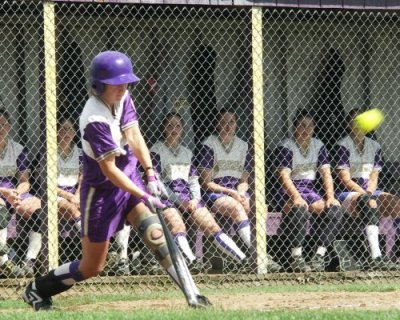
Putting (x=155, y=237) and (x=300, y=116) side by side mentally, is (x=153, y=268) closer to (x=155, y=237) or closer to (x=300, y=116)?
(x=300, y=116)

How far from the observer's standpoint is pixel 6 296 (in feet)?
34.3

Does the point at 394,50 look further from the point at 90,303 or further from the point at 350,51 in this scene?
the point at 90,303

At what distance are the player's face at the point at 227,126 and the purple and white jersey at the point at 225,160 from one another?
0.08m

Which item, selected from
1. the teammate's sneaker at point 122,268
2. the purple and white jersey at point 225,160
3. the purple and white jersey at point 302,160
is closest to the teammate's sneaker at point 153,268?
the teammate's sneaker at point 122,268

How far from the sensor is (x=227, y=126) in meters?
11.6

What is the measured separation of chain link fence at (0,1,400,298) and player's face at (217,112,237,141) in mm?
20

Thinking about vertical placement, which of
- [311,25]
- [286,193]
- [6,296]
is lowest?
[6,296]

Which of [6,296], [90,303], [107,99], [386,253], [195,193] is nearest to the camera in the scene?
[107,99]

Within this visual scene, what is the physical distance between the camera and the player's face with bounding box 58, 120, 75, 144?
36.4ft

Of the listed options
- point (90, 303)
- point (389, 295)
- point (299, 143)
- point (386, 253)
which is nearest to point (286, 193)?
point (299, 143)

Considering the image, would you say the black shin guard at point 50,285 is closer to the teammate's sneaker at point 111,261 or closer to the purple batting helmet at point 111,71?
the purple batting helmet at point 111,71

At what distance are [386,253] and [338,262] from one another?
581 mm

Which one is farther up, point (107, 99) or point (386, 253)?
point (107, 99)

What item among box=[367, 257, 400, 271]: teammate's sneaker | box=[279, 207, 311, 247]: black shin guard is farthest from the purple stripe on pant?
box=[367, 257, 400, 271]: teammate's sneaker
